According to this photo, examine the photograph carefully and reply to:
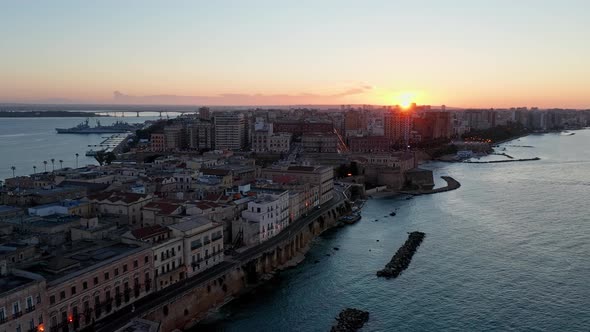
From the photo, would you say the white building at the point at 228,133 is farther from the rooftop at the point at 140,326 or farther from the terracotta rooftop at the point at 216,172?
the rooftop at the point at 140,326

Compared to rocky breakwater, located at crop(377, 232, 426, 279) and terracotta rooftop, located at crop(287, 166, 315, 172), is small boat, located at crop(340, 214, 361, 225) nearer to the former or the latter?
terracotta rooftop, located at crop(287, 166, 315, 172)

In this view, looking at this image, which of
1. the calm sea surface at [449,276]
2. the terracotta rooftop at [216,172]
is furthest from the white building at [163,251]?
the terracotta rooftop at [216,172]

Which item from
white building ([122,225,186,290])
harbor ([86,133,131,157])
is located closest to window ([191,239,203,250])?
white building ([122,225,186,290])

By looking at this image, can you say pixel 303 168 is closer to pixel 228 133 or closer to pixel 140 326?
pixel 140 326

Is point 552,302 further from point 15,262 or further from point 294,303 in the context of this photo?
point 15,262

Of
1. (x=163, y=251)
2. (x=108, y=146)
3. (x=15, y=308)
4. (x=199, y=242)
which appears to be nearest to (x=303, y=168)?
(x=199, y=242)

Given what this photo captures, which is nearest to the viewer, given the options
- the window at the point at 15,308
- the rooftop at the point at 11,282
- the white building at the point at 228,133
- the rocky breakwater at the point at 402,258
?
the window at the point at 15,308
